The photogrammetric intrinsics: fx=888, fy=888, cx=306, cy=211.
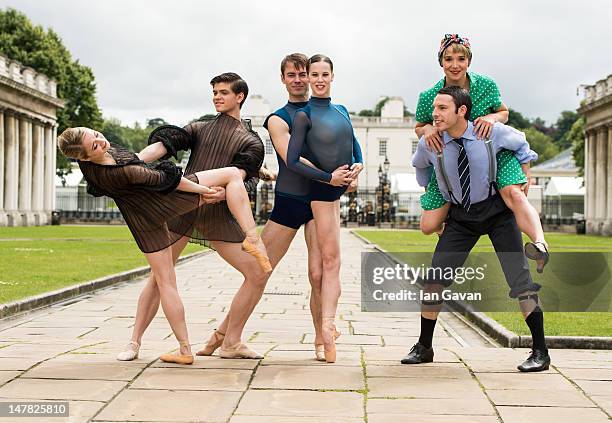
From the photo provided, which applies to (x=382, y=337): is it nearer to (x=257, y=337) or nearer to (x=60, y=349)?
(x=257, y=337)

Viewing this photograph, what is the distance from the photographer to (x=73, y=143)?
223 inches

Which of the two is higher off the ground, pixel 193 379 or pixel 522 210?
pixel 522 210

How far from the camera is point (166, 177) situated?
5.77 m

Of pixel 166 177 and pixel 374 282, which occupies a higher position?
pixel 166 177

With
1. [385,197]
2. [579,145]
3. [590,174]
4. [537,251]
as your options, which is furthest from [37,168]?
[537,251]

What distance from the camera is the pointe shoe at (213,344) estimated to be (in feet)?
21.2

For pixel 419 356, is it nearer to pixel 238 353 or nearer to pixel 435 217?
pixel 435 217

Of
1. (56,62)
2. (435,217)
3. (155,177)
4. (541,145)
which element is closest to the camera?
(155,177)

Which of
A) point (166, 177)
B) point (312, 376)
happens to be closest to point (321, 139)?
point (166, 177)

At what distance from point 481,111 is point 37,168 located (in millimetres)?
50832

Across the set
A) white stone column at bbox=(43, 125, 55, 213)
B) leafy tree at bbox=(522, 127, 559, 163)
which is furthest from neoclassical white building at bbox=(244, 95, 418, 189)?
white stone column at bbox=(43, 125, 55, 213)

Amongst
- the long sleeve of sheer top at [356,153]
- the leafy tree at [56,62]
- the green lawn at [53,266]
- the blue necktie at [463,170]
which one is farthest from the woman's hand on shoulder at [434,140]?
the leafy tree at [56,62]

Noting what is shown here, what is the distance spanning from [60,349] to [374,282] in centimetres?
249

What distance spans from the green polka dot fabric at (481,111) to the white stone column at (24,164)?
4748 cm
